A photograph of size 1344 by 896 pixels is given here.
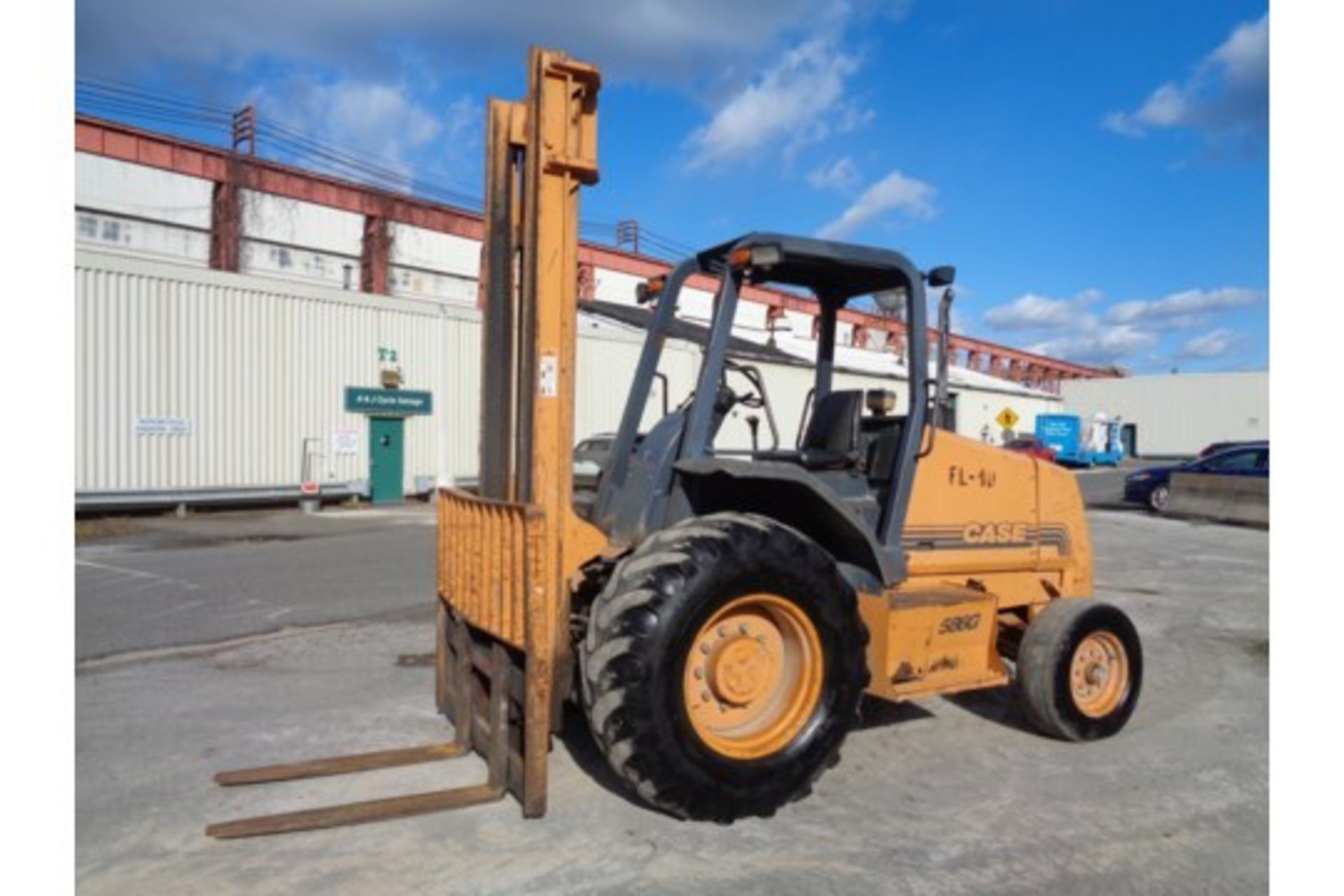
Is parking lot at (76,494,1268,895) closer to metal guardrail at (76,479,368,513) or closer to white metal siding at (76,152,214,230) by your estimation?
metal guardrail at (76,479,368,513)

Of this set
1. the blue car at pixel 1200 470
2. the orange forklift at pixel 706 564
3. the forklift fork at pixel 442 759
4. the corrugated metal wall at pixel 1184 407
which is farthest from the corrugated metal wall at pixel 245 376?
the corrugated metal wall at pixel 1184 407

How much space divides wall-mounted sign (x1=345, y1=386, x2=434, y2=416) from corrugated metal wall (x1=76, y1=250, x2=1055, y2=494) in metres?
0.21

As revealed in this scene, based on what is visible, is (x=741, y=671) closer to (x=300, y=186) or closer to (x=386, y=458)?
(x=386, y=458)

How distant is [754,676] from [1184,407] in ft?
213

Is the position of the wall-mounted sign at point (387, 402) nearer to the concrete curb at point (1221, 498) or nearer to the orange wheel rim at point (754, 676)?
the concrete curb at point (1221, 498)

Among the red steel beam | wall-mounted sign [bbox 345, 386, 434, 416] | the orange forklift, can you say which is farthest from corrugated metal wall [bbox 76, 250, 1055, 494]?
the orange forklift

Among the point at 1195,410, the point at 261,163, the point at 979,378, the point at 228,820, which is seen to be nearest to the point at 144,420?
the point at 261,163

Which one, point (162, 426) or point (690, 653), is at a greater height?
point (162, 426)

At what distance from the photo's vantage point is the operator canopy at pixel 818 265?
485 centimetres

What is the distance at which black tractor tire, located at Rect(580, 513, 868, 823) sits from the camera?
398 cm

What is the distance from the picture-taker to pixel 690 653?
4.20 meters

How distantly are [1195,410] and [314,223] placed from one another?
5296cm

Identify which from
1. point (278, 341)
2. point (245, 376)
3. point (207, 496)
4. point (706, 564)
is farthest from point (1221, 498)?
point (207, 496)

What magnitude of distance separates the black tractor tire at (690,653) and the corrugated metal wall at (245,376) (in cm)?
1110
